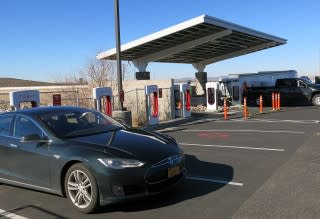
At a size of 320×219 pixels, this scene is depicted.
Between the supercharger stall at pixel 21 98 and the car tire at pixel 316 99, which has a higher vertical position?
the supercharger stall at pixel 21 98

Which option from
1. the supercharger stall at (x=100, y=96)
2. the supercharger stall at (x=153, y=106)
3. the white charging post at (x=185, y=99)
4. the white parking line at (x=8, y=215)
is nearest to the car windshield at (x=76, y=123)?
the white parking line at (x=8, y=215)

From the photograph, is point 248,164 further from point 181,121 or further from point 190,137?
point 181,121

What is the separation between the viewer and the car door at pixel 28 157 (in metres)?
6.20

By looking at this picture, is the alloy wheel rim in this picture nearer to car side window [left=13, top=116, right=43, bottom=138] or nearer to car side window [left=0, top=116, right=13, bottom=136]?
car side window [left=13, top=116, right=43, bottom=138]

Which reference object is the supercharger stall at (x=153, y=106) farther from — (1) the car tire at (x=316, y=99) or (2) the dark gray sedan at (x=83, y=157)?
(1) the car tire at (x=316, y=99)

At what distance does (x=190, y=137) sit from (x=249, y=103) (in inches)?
680

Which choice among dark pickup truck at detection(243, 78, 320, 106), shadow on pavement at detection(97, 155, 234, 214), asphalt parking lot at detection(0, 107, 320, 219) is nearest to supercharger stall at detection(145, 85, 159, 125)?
asphalt parking lot at detection(0, 107, 320, 219)

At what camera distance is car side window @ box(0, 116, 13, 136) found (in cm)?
705

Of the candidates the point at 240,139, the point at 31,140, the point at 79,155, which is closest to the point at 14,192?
the point at 31,140

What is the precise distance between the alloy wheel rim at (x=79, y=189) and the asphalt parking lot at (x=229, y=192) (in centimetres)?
15

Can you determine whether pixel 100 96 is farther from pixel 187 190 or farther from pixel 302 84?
pixel 302 84

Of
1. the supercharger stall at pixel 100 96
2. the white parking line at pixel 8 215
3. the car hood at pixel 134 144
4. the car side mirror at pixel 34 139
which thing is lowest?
the white parking line at pixel 8 215

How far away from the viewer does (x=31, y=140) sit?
6246 mm

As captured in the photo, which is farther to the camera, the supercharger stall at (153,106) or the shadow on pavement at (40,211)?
the supercharger stall at (153,106)
